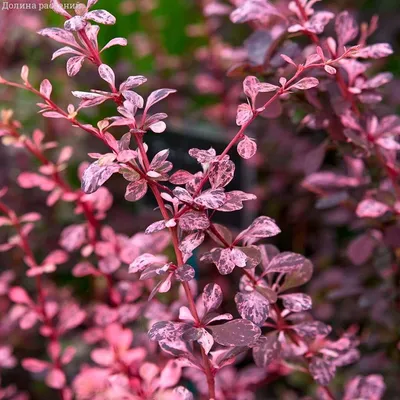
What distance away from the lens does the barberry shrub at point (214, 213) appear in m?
0.58

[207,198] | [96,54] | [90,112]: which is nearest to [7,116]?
[96,54]

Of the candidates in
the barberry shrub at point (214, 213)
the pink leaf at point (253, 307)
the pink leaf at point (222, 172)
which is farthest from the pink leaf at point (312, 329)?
the pink leaf at point (222, 172)

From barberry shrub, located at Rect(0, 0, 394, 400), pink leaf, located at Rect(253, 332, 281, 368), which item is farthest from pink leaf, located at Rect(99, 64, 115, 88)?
pink leaf, located at Rect(253, 332, 281, 368)

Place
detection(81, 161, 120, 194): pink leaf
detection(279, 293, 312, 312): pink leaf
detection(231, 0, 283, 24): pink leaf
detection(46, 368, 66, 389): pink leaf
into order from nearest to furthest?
detection(81, 161, 120, 194): pink leaf < detection(279, 293, 312, 312): pink leaf < detection(231, 0, 283, 24): pink leaf < detection(46, 368, 66, 389): pink leaf

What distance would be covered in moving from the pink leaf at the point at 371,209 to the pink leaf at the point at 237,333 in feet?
1.07

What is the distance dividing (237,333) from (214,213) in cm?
20

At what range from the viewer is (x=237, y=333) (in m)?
0.57

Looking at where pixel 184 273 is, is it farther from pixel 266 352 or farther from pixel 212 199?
pixel 266 352

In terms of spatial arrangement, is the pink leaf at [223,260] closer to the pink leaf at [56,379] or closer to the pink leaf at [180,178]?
the pink leaf at [180,178]

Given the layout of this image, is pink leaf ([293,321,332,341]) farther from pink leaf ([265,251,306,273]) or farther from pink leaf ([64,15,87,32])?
pink leaf ([64,15,87,32])

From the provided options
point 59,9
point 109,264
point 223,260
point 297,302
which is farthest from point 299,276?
point 59,9

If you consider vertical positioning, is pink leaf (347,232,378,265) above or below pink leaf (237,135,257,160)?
below

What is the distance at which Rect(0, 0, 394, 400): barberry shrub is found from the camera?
0.58 metres

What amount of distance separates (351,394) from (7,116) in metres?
0.59
